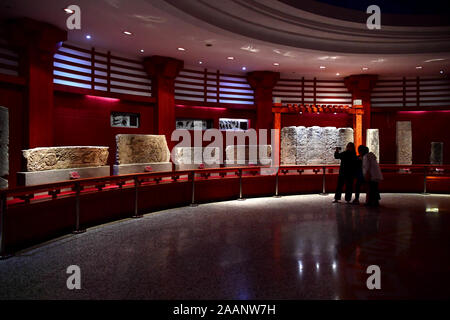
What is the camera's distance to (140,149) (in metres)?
6.05

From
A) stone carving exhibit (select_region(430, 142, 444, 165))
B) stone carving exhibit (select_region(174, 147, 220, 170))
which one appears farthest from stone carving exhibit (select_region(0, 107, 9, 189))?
stone carving exhibit (select_region(430, 142, 444, 165))

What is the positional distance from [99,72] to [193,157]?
10.5 feet

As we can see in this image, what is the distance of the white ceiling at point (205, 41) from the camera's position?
530 centimetres

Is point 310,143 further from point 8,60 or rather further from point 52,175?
point 8,60

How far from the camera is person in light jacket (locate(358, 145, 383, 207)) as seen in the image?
601 cm

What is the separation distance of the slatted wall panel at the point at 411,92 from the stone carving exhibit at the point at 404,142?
2.97 ft

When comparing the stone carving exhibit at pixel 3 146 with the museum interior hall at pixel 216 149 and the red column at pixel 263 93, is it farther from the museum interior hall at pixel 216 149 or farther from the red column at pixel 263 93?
the red column at pixel 263 93

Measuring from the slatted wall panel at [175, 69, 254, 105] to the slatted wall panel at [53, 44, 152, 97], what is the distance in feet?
3.73

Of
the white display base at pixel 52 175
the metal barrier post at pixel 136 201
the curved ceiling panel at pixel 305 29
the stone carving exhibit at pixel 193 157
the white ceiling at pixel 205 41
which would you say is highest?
the curved ceiling panel at pixel 305 29

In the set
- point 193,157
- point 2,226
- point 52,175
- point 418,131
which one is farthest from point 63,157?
point 418,131

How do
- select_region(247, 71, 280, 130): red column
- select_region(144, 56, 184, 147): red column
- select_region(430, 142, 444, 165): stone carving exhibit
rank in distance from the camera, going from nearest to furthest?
1. select_region(144, 56, 184, 147): red column
2. select_region(247, 71, 280, 130): red column
3. select_region(430, 142, 444, 165): stone carving exhibit

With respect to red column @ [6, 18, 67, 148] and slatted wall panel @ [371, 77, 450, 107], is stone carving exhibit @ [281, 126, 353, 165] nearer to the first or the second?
slatted wall panel @ [371, 77, 450, 107]

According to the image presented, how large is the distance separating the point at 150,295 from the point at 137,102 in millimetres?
6662

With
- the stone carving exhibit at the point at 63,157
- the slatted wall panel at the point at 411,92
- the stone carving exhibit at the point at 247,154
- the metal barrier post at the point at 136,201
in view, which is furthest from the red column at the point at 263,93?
the stone carving exhibit at the point at 63,157
